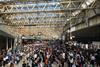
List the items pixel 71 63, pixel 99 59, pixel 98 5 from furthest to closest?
pixel 99 59, pixel 71 63, pixel 98 5

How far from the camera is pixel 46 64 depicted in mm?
28000

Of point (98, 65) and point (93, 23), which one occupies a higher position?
point (93, 23)

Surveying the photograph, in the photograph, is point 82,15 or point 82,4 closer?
point 82,4

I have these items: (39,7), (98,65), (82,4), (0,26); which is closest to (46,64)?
(98,65)

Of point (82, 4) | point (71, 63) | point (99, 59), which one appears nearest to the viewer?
point (71, 63)

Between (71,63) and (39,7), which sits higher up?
(39,7)

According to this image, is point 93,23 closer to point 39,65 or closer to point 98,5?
point 98,5

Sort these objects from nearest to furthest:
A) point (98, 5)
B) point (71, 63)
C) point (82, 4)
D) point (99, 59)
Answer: point (98, 5) → point (71, 63) → point (82, 4) → point (99, 59)

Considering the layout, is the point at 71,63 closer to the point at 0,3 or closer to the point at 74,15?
the point at 0,3

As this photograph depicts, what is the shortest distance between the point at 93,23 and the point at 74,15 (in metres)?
11.6

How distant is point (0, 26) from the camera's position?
46938 mm

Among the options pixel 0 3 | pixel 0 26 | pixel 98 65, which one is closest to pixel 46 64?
pixel 98 65

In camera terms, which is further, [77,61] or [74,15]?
[74,15]

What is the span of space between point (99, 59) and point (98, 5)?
27.6 ft
